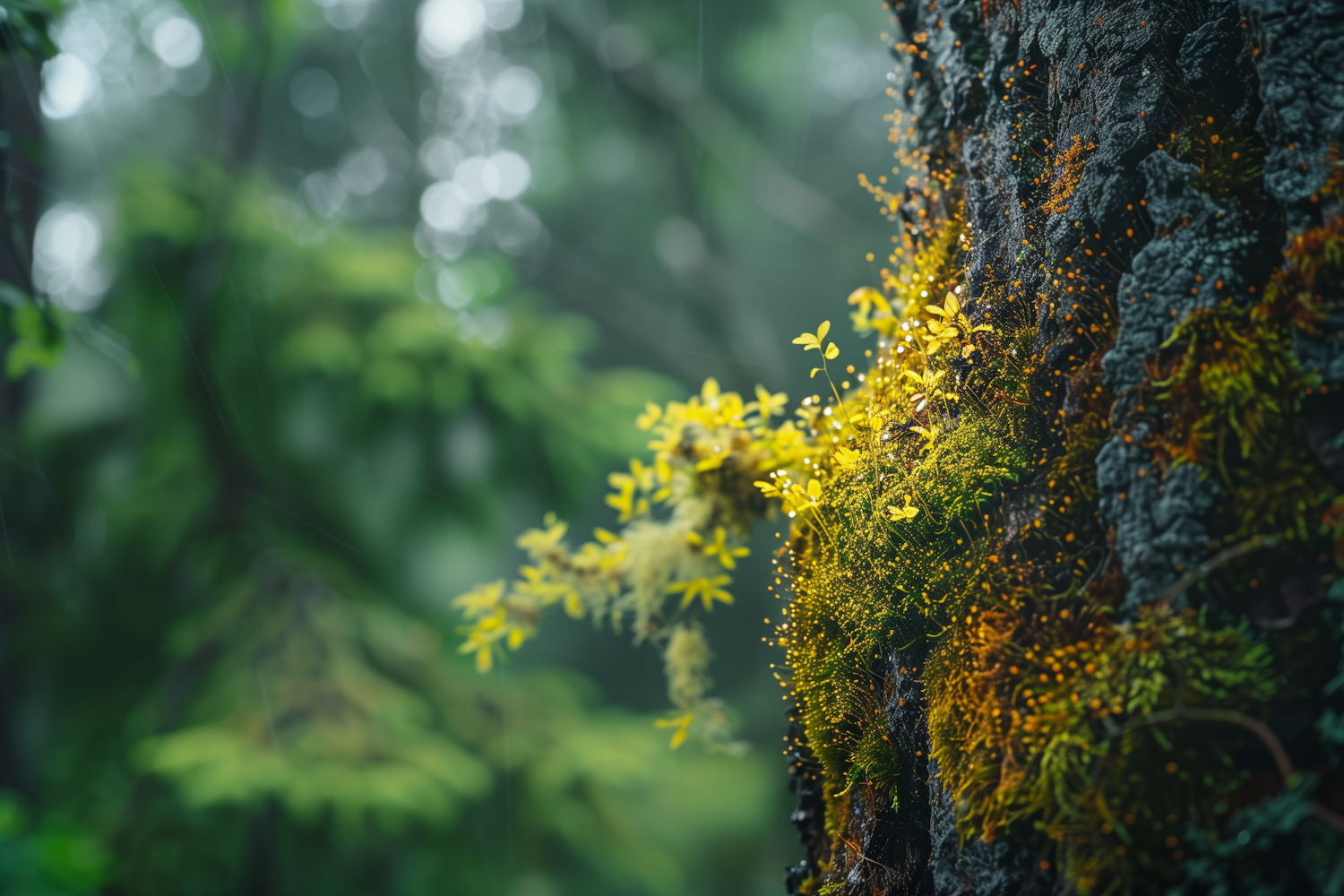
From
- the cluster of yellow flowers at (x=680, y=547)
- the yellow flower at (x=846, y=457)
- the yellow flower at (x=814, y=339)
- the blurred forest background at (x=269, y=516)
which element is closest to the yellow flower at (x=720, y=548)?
the cluster of yellow flowers at (x=680, y=547)

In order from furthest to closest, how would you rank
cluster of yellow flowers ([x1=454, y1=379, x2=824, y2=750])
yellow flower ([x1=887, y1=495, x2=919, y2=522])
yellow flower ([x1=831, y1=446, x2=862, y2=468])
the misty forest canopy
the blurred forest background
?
1. the blurred forest background
2. cluster of yellow flowers ([x1=454, y1=379, x2=824, y2=750])
3. yellow flower ([x1=831, y1=446, x2=862, y2=468])
4. yellow flower ([x1=887, y1=495, x2=919, y2=522])
5. the misty forest canopy

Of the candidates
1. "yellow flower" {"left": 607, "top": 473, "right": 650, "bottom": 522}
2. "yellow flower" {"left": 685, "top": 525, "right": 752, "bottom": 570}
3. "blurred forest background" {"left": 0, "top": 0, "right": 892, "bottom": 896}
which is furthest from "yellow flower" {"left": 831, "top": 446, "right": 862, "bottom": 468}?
"blurred forest background" {"left": 0, "top": 0, "right": 892, "bottom": 896}

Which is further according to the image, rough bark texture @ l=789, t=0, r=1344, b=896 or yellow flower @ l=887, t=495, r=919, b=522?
yellow flower @ l=887, t=495, r=919, b=522

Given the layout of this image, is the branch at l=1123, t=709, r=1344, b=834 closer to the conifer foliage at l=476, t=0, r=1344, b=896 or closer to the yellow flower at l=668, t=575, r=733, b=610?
the conifer foliage at l=476, t=0, r=1344, b=896

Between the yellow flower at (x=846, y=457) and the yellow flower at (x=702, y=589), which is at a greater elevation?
the yellow flower at (x=702, y=589)

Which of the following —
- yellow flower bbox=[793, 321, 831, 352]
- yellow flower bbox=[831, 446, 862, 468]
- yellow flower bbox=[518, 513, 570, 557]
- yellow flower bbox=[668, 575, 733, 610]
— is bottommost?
yellow flower bbox=[831, 446, 862, 468]

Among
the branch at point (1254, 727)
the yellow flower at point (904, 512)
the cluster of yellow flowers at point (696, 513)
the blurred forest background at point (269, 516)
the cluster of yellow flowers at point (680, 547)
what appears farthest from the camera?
the blurred forest background at point (269, 516)

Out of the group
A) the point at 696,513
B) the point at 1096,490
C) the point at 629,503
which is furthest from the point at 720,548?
the point at 1096,490

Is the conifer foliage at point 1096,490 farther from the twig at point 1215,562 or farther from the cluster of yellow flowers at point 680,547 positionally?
the cluster of yellow flowers at point 680,547

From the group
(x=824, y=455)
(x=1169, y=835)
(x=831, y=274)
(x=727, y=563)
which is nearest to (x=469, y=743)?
(x=727, y=563)

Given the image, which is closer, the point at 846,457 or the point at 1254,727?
the point at 1254,727

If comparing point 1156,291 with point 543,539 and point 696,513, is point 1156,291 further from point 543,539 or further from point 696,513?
point 543,539

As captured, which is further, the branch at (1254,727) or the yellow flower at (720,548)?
the yellow flower at (720,548)

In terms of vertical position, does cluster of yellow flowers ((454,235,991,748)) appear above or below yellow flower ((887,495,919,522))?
above
